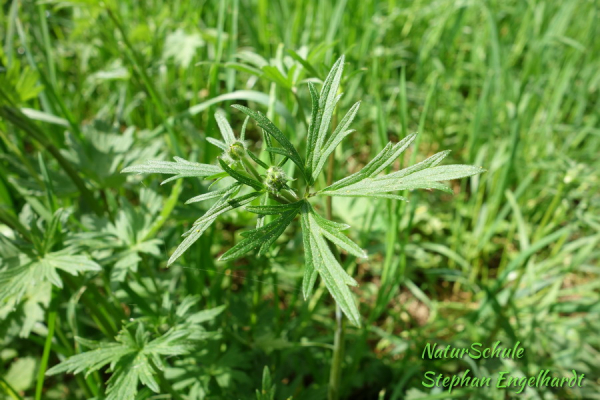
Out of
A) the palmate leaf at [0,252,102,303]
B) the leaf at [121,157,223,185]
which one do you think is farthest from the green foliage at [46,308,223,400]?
the leaf at [121,157,223,185]

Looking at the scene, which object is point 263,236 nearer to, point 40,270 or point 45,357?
point 40,270

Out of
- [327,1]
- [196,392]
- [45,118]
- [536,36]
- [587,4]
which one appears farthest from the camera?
[587,4]

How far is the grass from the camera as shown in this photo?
1.52 m

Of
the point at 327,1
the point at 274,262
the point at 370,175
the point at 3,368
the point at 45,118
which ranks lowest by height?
the point at 3,368

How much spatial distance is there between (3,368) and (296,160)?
1.82 meters

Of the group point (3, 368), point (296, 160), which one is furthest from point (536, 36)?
point (3, 368)

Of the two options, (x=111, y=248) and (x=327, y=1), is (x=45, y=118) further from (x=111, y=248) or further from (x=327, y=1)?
(x=327, y=1)

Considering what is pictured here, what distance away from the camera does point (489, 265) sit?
8.43 feet

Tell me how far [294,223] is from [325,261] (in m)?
1.42

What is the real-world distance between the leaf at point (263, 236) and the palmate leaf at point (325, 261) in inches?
1.5

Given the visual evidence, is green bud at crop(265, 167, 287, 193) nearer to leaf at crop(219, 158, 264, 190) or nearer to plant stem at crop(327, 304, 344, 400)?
leaf at crop(219, 158, 264, 190)

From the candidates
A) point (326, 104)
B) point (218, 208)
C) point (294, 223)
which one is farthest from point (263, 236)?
point (294, 223)

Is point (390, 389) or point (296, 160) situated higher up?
point (296, 160)

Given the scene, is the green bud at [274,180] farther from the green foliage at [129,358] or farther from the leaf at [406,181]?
the green foliage at [129,358]
